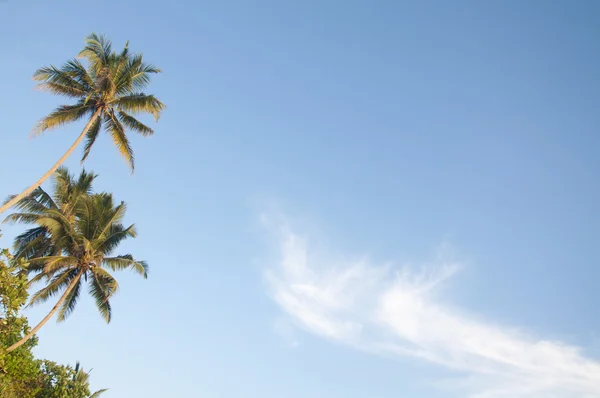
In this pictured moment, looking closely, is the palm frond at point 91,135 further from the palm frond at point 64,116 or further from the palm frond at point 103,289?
the palm frond at point 103,289

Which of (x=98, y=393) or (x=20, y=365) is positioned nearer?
(x=20, y=365)

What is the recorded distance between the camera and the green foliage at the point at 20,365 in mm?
14406

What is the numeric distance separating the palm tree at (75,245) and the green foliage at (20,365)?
2.07 meters

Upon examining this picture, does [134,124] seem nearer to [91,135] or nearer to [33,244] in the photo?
[91,135]

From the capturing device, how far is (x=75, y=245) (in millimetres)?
24625

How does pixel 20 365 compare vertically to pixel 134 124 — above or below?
below

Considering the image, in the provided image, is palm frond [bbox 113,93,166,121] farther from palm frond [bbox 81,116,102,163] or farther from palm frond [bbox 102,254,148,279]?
palm frond [bbox 102,254,148,279]

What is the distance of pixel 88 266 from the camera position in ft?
80.8

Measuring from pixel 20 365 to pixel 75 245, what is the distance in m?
6.24

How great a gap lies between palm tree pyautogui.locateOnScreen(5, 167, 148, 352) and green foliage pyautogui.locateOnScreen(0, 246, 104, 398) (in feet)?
6.79

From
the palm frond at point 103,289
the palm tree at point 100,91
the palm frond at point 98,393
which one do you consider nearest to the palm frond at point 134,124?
the palm tree at point 100,91

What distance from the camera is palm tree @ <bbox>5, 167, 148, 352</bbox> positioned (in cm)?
2419

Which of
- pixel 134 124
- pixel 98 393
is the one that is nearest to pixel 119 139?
pixel 134 124

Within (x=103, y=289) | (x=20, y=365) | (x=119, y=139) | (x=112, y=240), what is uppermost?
(x=119, y=139)
